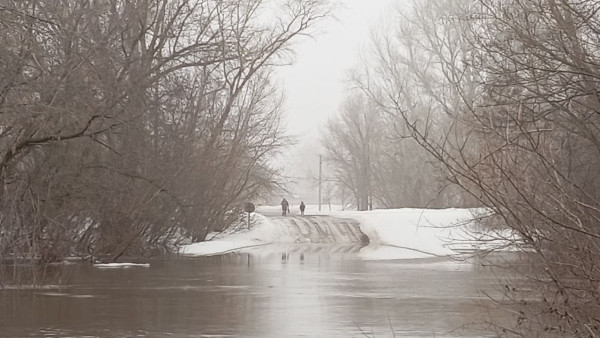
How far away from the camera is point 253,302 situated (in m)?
18.9

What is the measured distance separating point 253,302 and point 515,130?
607 cm

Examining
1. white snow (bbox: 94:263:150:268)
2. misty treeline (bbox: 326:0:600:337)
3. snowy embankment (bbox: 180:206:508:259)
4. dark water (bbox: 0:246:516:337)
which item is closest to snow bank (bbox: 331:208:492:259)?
snowy embankment (bbox: 180:206:508:259)

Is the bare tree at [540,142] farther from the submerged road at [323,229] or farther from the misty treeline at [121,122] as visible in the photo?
the submerged road at [323,229]

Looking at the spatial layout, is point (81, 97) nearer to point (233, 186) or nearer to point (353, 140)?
point (233, 186)

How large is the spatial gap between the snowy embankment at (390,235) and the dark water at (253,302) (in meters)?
8.68

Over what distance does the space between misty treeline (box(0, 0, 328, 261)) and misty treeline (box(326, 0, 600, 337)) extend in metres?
7.67

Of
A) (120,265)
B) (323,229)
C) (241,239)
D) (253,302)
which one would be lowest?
(253,302)

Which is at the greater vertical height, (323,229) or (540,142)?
(323,229)

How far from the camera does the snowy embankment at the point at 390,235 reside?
39.1 m

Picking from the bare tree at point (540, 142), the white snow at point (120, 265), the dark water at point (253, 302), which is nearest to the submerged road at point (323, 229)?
the dark water at point (253, 302)

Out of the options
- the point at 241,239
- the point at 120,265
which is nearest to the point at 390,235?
the point at 241,239

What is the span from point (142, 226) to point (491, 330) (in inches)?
759

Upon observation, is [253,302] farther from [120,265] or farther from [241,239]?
[241,239]

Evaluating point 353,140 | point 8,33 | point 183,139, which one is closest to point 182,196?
point 183,139
